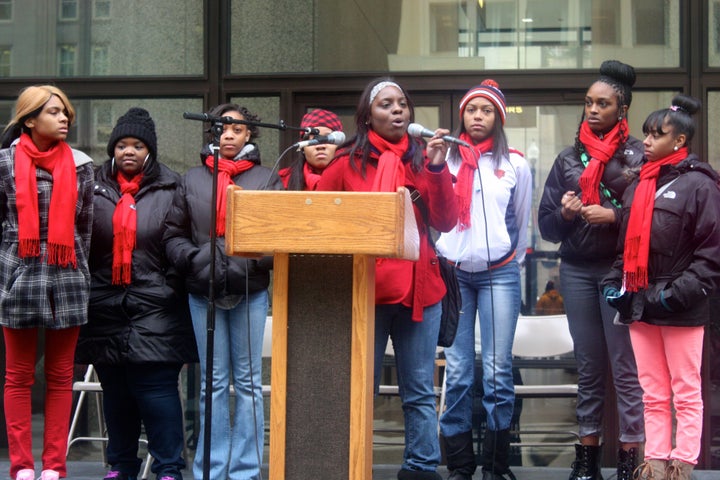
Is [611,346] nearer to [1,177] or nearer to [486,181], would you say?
[486,181]

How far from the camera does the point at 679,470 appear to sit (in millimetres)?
5301

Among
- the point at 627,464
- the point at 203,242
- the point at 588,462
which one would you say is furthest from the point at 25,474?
the point at 627,464

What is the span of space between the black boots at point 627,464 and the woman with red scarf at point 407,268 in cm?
93

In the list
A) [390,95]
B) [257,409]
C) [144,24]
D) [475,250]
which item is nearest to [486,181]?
[475,250]

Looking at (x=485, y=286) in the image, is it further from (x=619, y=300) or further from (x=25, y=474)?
(x=25, y=474)

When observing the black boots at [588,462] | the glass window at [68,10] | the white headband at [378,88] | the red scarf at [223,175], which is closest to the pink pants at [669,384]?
the black boots at [588,462]

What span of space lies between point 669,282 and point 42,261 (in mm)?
3019

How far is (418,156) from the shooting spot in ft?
17.6

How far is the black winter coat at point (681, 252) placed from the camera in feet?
17.2

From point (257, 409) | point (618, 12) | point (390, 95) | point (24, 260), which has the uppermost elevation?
point (618, 12)

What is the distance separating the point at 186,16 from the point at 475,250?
2879mm

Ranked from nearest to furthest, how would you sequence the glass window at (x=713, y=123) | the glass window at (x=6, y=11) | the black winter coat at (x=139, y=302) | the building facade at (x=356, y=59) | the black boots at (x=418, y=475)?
the black boots at (x=418, y=475) → the black winter coat at (x=139, y=302) → the glass window at (x=713, y=123) → the building facade at (x=356, y=59) → the glass window at (x=6, y=11)

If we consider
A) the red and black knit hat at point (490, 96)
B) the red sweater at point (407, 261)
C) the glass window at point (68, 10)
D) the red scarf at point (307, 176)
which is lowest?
the red sweater at point (407, 261)

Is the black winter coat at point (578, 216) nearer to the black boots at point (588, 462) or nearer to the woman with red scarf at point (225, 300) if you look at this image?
the black boots at point (588, 462)
